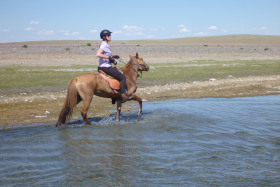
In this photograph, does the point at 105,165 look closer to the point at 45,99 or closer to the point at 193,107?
the point at 193,107

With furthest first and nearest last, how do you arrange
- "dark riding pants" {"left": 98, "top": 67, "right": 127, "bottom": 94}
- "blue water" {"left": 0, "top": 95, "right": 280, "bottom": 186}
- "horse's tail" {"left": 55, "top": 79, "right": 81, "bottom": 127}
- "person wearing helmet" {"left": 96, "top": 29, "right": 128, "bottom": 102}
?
"dark riding pants" {"left": 98, "top": 67, "right": 127, "bottom": 94} < "person wearing helmet" {"left": 96, "top": 29, "right": 128, "bottom": 102} < "horse's tail" {"left": 55, "top": 79, "right": 81, "bottom": 127} < "blue water" {"left": 0, "top": 95, "right": 280, "bottom": 186}

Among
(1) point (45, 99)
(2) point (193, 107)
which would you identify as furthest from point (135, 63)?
(1) point (45, 99)

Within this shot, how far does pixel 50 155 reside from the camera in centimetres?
775

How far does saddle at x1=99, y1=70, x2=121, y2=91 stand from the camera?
10.8 metres

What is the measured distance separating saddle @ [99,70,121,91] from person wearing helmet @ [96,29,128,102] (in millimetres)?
99

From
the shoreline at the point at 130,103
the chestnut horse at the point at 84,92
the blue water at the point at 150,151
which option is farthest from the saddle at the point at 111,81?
the shoreline at the point at 130,103

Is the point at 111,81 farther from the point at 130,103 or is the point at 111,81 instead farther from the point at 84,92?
the point at 130,103

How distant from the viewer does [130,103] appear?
15000 mm

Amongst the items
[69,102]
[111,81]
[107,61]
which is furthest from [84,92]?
[107,61]

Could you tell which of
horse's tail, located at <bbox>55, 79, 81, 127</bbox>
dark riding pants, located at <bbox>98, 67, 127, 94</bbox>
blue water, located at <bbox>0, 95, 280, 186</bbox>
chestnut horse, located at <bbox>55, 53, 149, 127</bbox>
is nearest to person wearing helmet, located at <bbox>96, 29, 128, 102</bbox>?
dark riding pants, located at <bbox>98, 67, 127, 94</bbox>

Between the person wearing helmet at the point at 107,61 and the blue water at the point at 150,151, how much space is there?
1.26 metres

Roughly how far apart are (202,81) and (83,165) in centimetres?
1513

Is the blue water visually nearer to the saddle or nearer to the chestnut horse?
the chestnut horse

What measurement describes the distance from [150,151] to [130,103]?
6983mm
